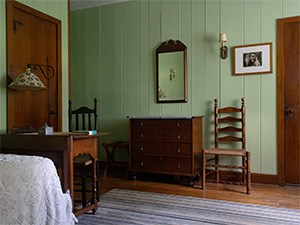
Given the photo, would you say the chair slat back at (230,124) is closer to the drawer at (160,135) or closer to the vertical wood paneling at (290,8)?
the drawer at (160,135)

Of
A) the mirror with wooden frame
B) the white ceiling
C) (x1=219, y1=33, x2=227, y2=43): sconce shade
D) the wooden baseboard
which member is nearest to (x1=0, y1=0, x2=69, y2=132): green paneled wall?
the white ceiling

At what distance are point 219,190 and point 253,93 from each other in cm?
132

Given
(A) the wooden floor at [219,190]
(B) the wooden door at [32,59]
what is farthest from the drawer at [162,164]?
(B) the wooden door at [32,59]

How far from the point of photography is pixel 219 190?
3328 millimetres

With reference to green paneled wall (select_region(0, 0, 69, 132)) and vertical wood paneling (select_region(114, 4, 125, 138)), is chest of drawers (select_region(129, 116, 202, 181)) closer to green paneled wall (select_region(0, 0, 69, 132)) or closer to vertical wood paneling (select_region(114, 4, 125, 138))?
vertical wood paneling (select_region(114, 4, 125, 138))

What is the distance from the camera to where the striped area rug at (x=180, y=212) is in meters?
2.35

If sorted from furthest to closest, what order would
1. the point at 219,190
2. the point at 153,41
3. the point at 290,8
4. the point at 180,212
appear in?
the point at 153,41, the point at 290,8, the point at 219,190, the point at 180,212

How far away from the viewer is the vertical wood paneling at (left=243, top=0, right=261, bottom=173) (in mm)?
3633

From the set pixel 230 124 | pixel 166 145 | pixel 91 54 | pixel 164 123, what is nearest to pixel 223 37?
pixel 230 124

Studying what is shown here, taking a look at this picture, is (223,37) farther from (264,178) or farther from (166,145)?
(264,178)

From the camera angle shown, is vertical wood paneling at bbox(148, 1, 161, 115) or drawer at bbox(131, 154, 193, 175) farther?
vertical wood paneling at bbox(148, 1, 161, 115)

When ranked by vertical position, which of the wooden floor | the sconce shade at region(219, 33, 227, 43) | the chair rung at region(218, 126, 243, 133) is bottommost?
the wooden floor

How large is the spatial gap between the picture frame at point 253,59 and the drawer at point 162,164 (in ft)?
4.54

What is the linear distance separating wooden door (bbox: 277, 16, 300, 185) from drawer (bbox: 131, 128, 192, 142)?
1.18m
